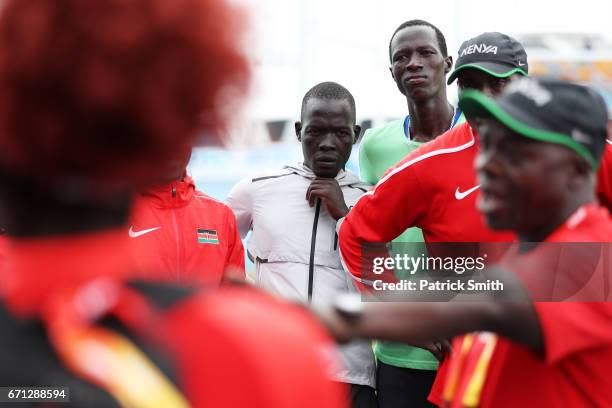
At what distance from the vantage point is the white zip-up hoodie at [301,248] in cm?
398

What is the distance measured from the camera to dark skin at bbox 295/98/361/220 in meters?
4.19

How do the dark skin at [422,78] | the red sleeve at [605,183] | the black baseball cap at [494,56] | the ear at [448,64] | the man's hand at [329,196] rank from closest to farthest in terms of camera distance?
the red sleeve at [605,183] → the black baseball cap at [494,56] → the man's hand at [329,196] → the dark skin at [422,78] → the ear at [448,64]

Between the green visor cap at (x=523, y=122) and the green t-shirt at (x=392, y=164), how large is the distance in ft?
6.67

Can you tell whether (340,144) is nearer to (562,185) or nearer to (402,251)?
(402,251)

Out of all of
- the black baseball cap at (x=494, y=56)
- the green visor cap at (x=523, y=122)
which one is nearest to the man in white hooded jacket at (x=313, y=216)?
the black baseball cap at (x=494, y=56)

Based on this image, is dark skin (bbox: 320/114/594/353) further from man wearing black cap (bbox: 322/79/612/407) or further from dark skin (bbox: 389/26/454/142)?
dark skin (bbox: 389/26/454/142)

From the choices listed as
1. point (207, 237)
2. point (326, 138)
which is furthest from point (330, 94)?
point (207, 237)

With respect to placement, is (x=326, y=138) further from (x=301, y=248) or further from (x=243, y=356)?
(x=243, y=356)

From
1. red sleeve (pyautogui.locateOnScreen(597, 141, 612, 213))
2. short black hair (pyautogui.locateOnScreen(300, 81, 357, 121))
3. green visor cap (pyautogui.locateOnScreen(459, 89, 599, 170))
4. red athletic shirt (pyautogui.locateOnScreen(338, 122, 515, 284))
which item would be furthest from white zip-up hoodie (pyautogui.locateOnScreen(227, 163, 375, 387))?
green visor cap (pyautogui.locateOnScreen(459, 89, 599, 170))

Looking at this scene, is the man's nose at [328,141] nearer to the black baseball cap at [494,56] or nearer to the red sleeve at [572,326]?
the black baseball cap at [494,56]

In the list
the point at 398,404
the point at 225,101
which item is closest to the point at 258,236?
the point at 398,404

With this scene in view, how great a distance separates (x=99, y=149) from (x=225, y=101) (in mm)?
175

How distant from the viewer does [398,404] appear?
12.9ft

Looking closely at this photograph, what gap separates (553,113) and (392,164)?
8.02 ft
